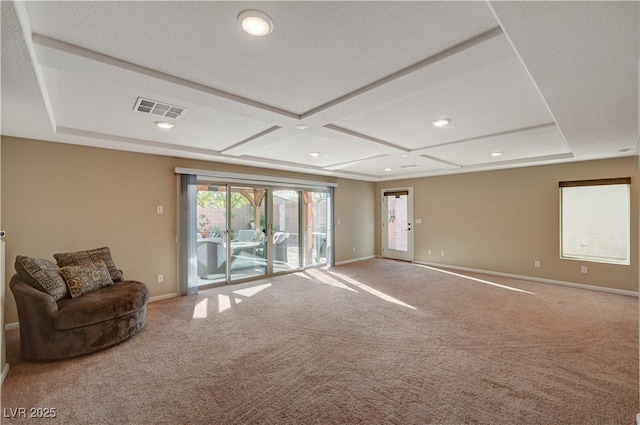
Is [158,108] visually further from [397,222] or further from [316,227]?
[397,222]

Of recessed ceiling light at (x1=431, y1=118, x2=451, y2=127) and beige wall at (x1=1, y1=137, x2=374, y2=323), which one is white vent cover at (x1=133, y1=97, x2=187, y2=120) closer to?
beige wall at (x1=1, y1=137, x2=374, y2=323)

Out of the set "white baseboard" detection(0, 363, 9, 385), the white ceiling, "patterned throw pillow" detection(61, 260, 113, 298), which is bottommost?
"white baseboard" detection(0, 363, 9, 385)

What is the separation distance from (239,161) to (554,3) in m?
4.64

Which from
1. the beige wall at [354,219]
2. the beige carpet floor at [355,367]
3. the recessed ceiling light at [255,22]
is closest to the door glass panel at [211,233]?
the beige carpet floor at [355,367]

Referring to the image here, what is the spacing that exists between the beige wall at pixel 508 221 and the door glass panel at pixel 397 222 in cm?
38

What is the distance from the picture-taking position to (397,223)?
8086mm

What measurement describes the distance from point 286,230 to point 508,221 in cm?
480

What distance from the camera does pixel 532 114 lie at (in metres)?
2.90

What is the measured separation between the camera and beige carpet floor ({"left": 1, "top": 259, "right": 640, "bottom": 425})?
6.47 ft

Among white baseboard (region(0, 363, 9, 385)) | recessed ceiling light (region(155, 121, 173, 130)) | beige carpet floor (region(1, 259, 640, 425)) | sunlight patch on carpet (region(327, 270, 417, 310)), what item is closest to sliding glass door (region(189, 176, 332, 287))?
sunlight patch on carpet (region(327, 270, 417, 310))

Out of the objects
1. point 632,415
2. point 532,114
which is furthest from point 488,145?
point 632,415

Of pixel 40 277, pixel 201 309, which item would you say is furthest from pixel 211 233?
pixel 40 277

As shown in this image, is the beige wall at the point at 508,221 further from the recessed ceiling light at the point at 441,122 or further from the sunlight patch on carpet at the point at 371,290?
the recessed ceiling light at the point at 441,122

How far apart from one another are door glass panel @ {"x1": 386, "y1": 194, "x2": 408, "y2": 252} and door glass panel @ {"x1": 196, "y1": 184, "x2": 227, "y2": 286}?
190 inches
